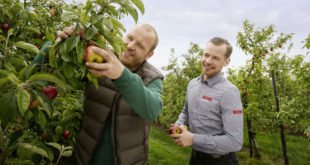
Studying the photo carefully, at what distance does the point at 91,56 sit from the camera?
3.79ft

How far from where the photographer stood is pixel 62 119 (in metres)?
2.03

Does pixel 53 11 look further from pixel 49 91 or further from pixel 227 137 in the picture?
pixel 227 137

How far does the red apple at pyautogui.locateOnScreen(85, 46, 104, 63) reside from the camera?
1159 millimetres

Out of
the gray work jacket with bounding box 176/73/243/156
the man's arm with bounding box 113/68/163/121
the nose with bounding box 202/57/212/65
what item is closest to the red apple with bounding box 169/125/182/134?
the gray work jacket with bounding box 176/73/243/156

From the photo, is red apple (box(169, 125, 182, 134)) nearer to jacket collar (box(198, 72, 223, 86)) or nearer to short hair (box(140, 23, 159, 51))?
jacket collar (box(198, 72, 223, 86))

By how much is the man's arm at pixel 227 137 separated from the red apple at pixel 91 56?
4.83ft

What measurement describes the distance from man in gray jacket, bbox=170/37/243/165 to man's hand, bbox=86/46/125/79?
4.29ft

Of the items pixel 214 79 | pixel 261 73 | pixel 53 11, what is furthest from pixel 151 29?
pixel 261 73

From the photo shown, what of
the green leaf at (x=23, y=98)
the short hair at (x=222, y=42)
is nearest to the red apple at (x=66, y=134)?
the green leaf at (x=23, y=98)

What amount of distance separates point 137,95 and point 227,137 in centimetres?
129

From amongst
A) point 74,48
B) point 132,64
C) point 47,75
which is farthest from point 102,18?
point 132,64

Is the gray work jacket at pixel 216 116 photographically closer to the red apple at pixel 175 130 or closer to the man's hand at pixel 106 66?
the red apple at pixel 175 130

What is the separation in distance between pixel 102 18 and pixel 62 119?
1.01 metres

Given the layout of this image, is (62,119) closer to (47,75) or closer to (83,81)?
(83,81)
